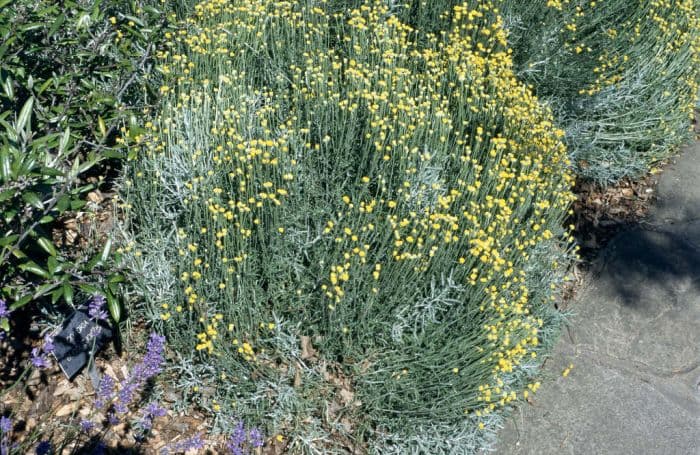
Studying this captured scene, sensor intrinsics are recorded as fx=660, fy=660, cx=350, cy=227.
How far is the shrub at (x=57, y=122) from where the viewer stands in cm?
297

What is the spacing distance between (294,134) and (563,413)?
228 centimetres

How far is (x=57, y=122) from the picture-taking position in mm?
3672

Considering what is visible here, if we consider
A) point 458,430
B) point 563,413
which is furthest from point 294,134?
point 563,413

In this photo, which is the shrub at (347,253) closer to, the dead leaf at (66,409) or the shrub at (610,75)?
the dead leaf at (66,409)

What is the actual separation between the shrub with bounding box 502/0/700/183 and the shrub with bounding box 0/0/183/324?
2930mm

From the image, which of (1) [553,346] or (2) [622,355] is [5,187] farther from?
(2) [622,355]

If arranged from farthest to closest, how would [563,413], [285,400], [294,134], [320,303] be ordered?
[294,134] < [563,413] < [320,303] < [285,400]

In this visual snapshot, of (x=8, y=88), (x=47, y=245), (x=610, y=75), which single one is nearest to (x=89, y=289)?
(x=47, y=245)

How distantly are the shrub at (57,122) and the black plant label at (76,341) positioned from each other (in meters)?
0.18

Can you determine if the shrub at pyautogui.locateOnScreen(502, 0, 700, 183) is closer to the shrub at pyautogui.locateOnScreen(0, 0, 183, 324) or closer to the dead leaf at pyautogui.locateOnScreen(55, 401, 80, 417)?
the shrub at pyautogui.locateOnScreen(0, 0, 183, 324)

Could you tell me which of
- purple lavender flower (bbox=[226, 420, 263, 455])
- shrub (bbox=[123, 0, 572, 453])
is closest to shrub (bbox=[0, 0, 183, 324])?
shrub (bbox=[123, 0, 572, 453])

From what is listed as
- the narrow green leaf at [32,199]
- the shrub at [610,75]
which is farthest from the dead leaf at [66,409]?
the shrub at [610,75]

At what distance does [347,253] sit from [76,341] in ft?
4.64

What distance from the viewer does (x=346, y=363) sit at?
11.4ft
